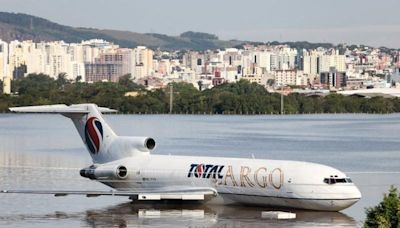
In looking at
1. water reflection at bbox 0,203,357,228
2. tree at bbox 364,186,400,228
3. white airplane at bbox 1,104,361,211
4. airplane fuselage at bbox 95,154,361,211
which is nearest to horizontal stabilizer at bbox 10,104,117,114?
white airplane at bbox 1,104,361,211

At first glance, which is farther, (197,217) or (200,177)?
(200,177)

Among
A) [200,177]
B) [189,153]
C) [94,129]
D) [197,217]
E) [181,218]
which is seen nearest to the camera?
[181,218]

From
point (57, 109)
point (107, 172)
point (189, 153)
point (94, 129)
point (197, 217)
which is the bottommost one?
point (189, 153)

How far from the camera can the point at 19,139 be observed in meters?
118

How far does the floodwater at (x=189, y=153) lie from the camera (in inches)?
1774

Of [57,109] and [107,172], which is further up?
[57,109]

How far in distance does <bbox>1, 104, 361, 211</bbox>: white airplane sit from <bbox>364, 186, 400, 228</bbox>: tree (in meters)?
17.2

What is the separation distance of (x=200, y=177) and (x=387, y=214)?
824 inches

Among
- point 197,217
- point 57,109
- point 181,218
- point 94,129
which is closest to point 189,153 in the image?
point 94,129

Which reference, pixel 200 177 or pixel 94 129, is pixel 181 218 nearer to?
pixel 200 177

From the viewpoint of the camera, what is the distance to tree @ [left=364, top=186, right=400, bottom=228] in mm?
26369

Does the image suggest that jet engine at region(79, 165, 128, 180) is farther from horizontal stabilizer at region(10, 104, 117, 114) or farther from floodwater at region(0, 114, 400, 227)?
horizontal stabilizer at region(10, 104, 117, 114)

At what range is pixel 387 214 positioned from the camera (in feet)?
88.8

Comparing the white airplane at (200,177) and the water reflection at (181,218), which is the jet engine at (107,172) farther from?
the water reflection at (181,218)
